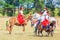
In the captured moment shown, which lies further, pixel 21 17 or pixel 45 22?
pixel 21 17

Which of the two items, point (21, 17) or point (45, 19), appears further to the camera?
point (21, 17)

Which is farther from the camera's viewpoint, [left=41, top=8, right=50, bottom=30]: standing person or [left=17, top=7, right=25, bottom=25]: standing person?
[left=17, top=7, right=25, bottom=25]: standing person

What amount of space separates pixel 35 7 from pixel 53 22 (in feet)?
89.6

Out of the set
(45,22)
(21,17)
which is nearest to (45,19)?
(45,22)

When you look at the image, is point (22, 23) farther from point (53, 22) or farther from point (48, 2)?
point (48, 2)

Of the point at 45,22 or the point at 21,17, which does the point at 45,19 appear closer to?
the point at 45,22

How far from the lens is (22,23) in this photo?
17703 millimetres

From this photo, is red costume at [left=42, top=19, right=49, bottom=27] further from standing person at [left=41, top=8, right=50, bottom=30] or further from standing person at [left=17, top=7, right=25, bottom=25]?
standing person at [left=17, top=7, right=25, bottom=25]

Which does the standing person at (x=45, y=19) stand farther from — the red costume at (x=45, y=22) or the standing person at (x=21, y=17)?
the standing person at (x=21, y=17)

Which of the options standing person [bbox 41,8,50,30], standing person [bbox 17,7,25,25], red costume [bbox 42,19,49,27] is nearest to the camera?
standing person [bbox 41,8,50,30]

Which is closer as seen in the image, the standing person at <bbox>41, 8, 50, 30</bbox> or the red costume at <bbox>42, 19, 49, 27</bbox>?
the standing person at <bbox>41, 8, 50, 30</bbox>

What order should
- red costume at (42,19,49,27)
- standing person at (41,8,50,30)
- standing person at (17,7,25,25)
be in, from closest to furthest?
standing person at (41,8,50,30)
red costume at (42,19,49,27)
standing person at (17,7,25,25)

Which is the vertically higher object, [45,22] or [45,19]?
[45,19]

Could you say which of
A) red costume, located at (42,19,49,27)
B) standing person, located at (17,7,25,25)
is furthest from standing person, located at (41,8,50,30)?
standing person, located at (17,7,25,25)
